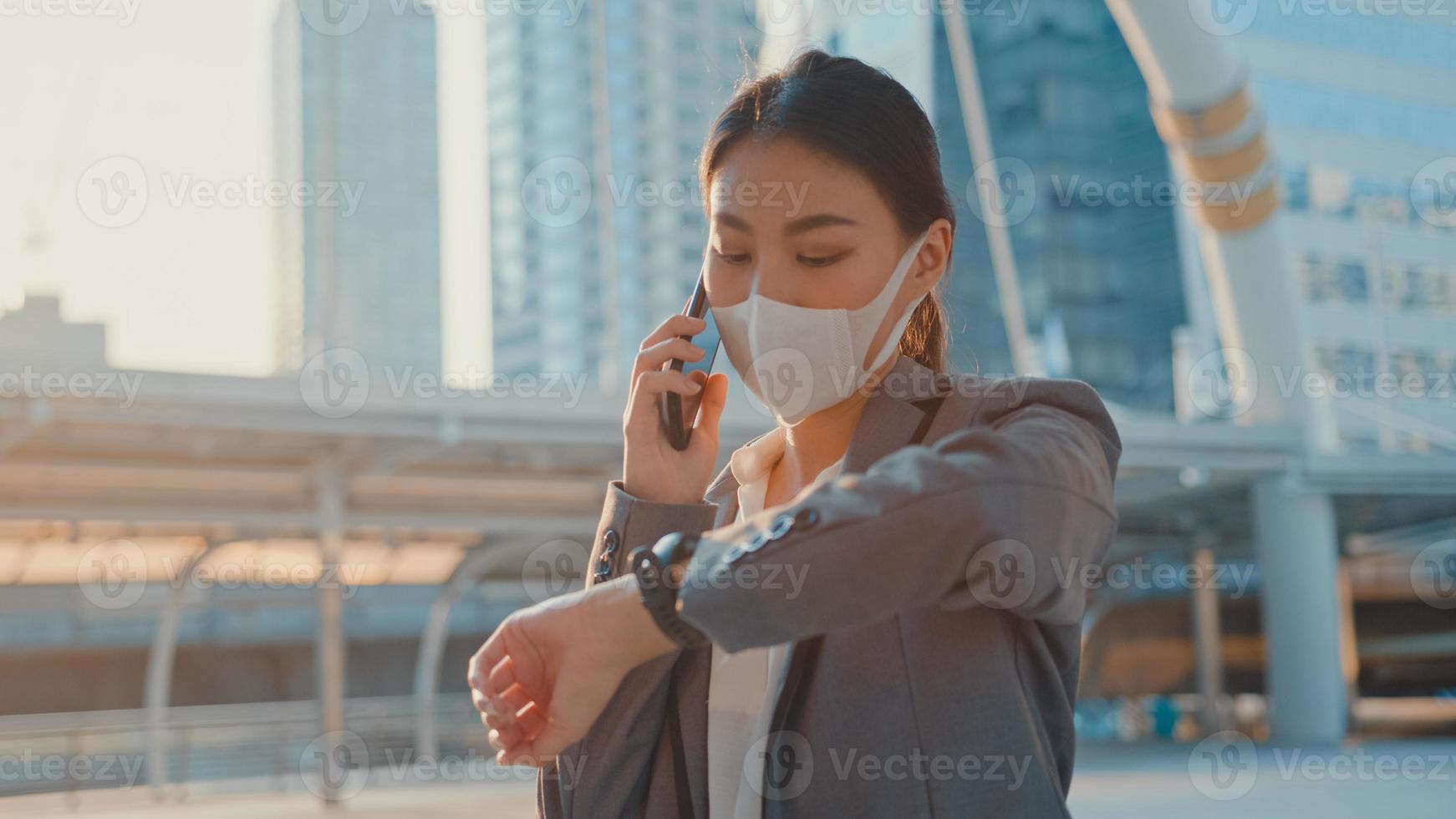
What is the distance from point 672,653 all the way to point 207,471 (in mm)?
11830

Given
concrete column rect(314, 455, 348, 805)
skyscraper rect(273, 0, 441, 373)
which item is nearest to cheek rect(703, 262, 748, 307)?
concrete column rect(314, 455, 348, 805)

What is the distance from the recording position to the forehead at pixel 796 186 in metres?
1.44

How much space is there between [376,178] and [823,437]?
96.7 metres

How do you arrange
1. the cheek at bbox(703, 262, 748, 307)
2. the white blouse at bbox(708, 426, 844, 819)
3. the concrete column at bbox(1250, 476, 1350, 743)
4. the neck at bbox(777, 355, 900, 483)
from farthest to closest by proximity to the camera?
the concrete column at bbox(1250, 476, 1350, 743), the neck at bbox(777, 355, 900, 483), the cheek at bbox(703, 262, 748, 307), the white blouse at bbox(708, 426, 844, 819)

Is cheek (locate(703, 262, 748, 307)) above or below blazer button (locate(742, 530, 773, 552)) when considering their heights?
above

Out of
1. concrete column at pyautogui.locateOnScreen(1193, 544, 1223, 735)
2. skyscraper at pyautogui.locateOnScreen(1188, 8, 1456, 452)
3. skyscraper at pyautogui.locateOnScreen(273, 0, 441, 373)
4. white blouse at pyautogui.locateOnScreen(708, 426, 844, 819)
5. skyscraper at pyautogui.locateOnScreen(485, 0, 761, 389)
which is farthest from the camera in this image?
skyscraper at pyautogui.locateOnScreen(485, 0, 761, 389)

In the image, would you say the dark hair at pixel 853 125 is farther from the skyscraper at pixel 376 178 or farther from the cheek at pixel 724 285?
the skyscraper at pixel 376 178

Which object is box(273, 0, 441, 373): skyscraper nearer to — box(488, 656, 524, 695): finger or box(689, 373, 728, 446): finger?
A: box(689, 373, 728, 446): finger

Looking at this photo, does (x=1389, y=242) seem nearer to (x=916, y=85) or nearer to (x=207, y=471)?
(x=916, y=85)

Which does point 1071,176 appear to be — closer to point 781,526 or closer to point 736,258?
point 736,258

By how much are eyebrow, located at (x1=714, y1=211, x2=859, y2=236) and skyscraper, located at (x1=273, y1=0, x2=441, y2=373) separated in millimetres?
81058

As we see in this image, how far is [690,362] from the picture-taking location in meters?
1.58

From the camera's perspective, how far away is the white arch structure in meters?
13.4

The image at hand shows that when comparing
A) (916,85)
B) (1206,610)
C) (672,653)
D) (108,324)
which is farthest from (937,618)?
(916,85)
